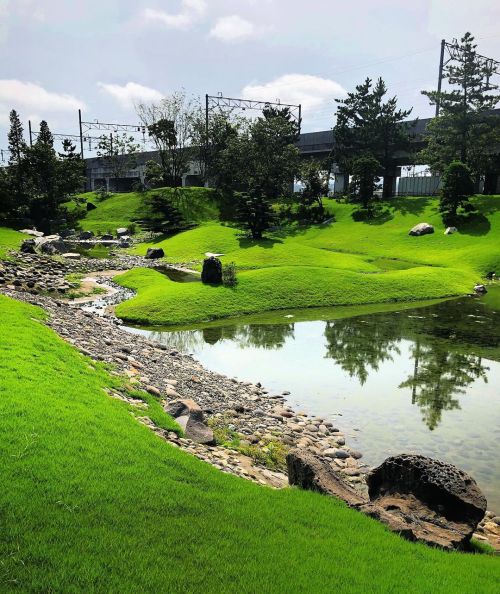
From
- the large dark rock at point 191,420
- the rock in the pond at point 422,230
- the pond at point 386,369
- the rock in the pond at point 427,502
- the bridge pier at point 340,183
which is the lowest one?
the pond at point 386,369

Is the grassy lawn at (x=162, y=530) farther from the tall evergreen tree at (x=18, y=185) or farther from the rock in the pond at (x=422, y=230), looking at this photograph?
the tall evergreen tree at (x=18, y=185)

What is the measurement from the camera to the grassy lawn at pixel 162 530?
5598 millimetres

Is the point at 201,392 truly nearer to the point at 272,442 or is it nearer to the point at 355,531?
the point at 272,442

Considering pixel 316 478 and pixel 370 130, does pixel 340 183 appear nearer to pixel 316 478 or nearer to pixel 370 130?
pixel 370 130

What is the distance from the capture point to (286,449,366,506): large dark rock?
841cm

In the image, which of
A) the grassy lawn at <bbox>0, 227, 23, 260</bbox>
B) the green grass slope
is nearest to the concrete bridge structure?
the green grass slope

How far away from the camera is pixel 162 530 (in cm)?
637

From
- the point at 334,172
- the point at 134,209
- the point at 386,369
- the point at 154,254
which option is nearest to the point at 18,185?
the point at 134,209

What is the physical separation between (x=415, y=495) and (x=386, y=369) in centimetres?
1044

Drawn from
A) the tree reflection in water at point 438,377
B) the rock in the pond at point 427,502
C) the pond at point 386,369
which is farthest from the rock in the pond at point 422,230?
the rock in the pond at point 427,502

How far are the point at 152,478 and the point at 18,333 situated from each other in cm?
876

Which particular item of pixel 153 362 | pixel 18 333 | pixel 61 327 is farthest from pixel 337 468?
pixel 61 327

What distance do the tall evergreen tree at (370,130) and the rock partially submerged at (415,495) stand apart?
2432 inches

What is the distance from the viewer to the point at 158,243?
5712cm
